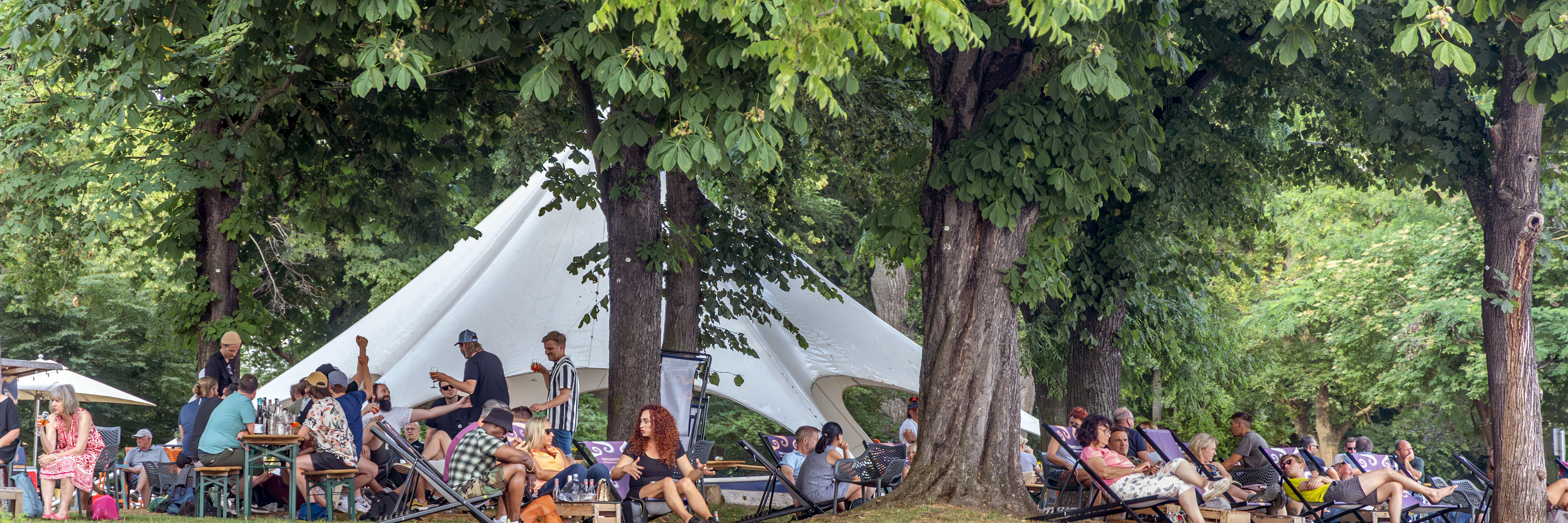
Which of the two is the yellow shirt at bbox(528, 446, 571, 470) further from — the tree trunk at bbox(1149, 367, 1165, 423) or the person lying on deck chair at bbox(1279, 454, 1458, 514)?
the tree trunk at bbox(1149, 367, 1165, 423)

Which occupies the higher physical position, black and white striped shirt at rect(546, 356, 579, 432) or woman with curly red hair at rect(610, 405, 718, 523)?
black and white striped shirt at rect(546, 356, 579, 432)

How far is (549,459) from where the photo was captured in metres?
7.21

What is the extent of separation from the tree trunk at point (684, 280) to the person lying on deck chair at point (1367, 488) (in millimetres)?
5025

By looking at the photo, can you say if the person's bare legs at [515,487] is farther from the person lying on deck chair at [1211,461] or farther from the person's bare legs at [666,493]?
the person lying on deck chair at [1211,461]

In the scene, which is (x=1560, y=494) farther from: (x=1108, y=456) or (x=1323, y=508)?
(x=1108, y=456)

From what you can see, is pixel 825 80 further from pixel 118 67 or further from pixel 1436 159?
pixel 1436 159

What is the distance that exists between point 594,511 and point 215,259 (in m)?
4.46

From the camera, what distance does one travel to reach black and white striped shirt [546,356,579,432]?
28.7 ft

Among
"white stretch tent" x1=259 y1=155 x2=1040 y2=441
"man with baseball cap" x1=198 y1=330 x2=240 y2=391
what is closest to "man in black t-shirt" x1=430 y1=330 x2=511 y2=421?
"man with baseball cap" x1=198 y1=330 x2=240 y2=391

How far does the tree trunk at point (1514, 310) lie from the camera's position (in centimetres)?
873

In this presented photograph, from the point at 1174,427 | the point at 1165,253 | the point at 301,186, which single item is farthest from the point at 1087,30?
the point at 1174,427

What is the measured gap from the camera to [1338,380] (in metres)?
23.8

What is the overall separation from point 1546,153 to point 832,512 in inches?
253

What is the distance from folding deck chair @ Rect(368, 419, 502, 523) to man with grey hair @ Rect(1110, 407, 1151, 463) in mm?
5029
